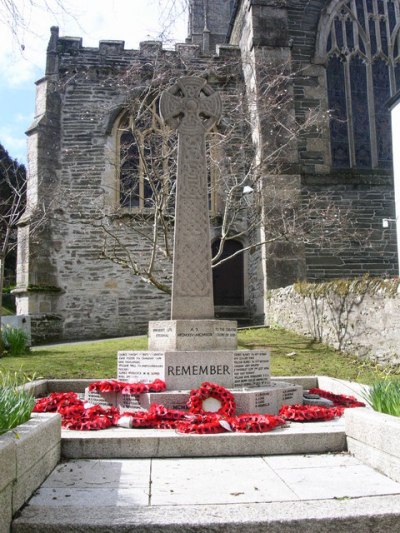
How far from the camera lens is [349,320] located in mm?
10281

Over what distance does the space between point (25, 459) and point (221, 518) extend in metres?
1.29

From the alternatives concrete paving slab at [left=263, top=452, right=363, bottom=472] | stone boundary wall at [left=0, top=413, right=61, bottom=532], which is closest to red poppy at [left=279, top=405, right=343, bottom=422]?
concrete paving slab at [left=263, top=452, right=363, bottom=472]

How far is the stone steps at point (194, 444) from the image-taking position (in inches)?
165

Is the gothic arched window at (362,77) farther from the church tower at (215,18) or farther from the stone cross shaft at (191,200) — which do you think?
the church tower at (215,18)

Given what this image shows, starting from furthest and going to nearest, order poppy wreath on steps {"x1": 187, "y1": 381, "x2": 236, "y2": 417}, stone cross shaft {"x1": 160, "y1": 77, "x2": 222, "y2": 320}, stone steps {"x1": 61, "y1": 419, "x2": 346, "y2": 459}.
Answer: stone cross shaft {"x1": 160, "y1": 77, "x2": 222, "y2": 320}
poppy wreath on steps {"x1": 187, "y1": 381, "x2": 236, "y2": 417}
stone steps {"x1": 61, "y1": 419, "x2": 346, "y2": 459}

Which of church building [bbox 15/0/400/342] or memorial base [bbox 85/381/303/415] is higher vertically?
church building [bbox 15/0/400/342]

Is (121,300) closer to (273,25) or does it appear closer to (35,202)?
(35,202)

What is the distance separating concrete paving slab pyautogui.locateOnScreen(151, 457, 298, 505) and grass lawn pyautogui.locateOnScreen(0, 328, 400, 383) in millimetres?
4371

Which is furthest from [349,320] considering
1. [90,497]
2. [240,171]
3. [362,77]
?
[362,77]

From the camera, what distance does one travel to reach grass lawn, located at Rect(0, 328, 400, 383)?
8.81 m

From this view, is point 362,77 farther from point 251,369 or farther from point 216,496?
point 216,496

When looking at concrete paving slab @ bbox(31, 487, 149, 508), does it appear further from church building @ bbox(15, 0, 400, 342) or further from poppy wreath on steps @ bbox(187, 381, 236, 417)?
church building @ bbox(15, 0, 400, 342)

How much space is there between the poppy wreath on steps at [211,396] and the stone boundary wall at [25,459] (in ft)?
4.81

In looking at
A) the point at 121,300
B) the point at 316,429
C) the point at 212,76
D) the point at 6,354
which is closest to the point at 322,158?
the point at 212,76
